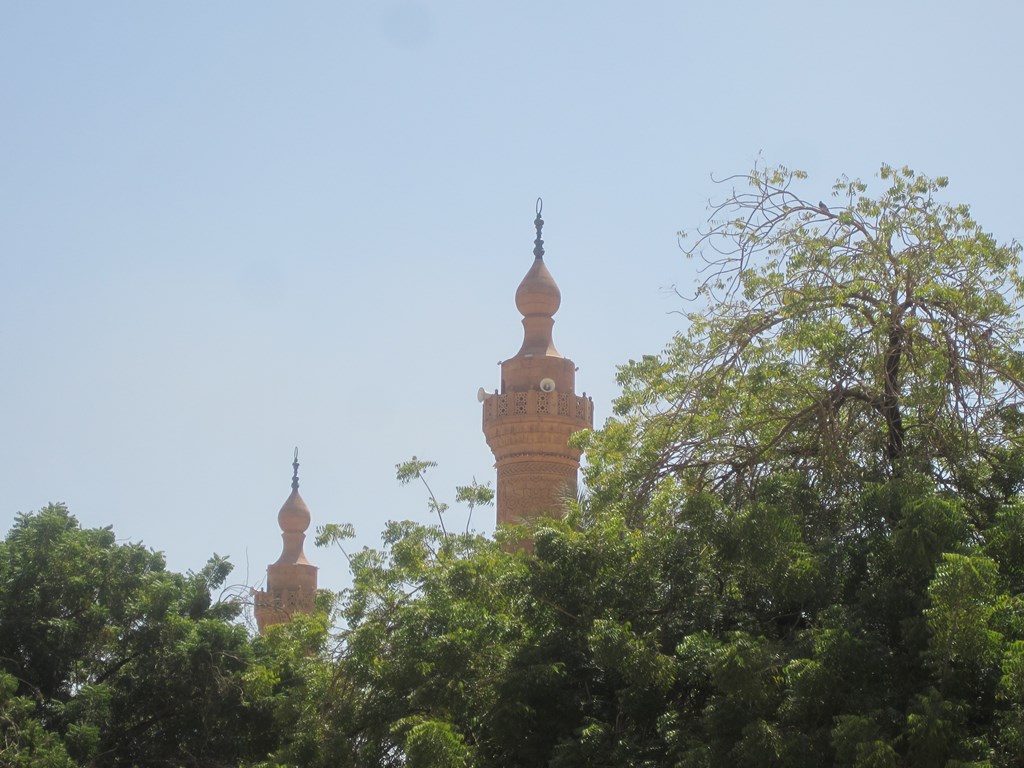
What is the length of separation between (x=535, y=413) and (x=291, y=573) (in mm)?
8676

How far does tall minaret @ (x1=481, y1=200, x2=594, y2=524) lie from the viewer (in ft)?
71.2

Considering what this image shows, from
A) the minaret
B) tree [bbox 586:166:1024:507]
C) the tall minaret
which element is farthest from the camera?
the minaret

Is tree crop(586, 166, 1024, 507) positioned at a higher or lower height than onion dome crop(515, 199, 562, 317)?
lower

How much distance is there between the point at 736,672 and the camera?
8.59 m

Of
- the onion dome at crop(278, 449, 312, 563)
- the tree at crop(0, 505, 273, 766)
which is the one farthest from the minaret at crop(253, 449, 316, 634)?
the tree at crop(0, 505, 273, 766)

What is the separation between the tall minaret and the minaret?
7.15 meters

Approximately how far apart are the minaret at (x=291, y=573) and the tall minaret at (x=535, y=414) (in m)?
7.15

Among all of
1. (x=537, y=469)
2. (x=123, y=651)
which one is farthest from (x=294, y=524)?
(x=123, y=651)

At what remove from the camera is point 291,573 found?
2816 centimetres

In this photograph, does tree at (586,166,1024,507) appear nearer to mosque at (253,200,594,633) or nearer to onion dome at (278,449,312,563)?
mosque at (253,200,594,633)

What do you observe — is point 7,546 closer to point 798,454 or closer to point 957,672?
point 798,454

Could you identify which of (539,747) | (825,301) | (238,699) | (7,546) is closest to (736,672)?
(539,747)

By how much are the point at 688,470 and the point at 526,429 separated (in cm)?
1010

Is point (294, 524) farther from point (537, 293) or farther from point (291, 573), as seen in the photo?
point (537, 293)
